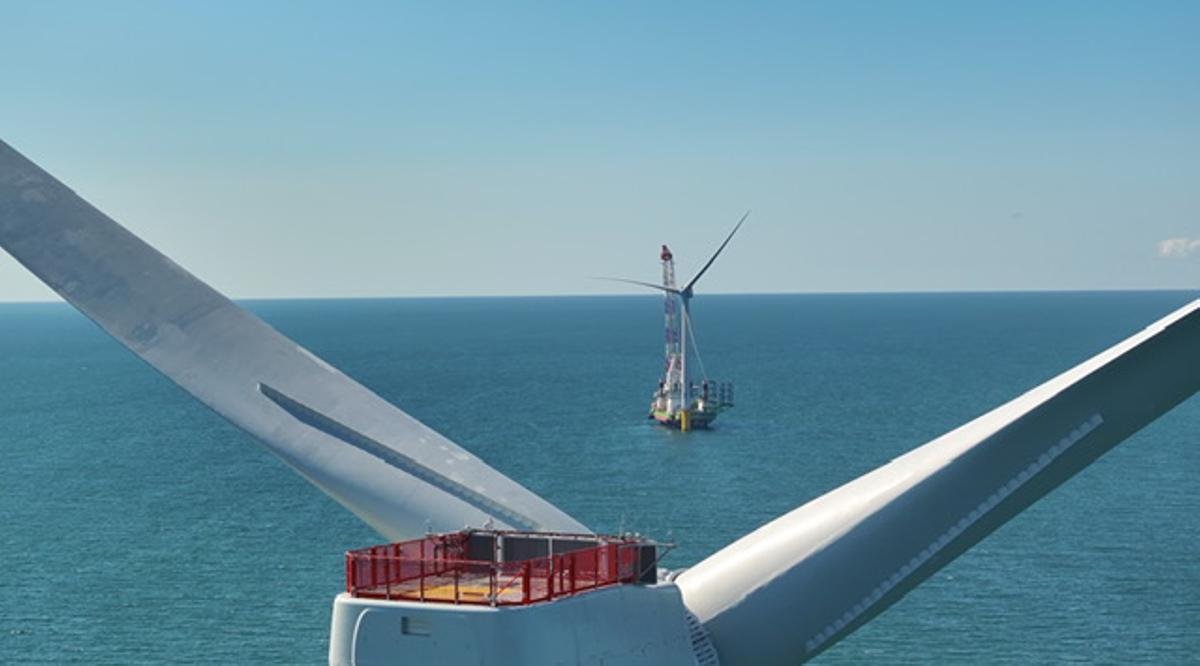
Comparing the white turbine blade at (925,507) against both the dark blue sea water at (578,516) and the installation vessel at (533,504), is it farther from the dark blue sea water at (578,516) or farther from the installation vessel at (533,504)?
the dark blue sea water at (578,516)

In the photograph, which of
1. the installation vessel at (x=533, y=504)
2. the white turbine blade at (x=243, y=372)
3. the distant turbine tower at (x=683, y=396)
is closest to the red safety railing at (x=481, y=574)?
the installation vessel at (x=533, y=504)

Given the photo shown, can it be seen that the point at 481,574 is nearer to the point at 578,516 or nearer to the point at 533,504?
the point at 533,504

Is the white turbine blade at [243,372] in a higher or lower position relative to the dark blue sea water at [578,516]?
higher

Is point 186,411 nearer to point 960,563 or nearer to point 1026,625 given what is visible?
point 960,563

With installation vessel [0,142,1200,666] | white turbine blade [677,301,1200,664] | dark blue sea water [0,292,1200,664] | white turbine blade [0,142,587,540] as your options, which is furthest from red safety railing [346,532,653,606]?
dark blue sea water [0,292,1200,664]

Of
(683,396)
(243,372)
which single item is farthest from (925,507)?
(683,396)

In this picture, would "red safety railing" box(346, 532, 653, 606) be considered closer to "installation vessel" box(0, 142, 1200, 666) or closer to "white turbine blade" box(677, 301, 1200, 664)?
"installation vessel" box(0, 142, 1200, 666)
